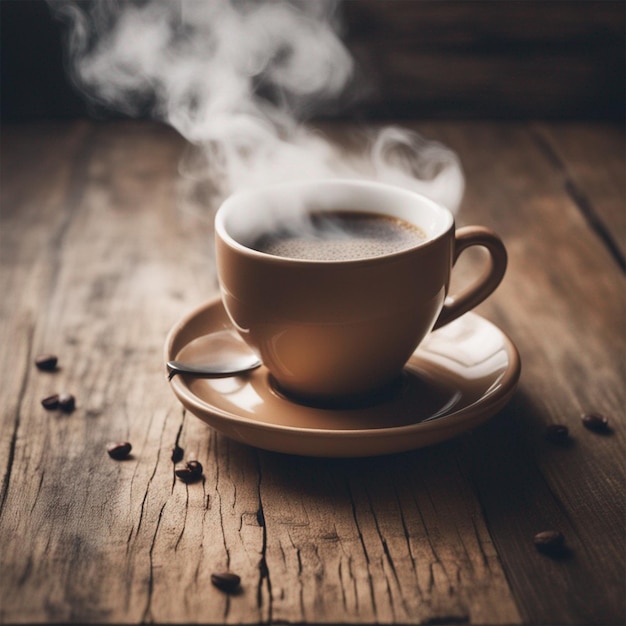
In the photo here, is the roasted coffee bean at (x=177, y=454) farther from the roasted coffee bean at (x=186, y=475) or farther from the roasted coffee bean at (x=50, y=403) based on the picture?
the roasted coffee bean at (x=50, y=403)

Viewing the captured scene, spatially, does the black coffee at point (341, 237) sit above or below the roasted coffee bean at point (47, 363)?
above

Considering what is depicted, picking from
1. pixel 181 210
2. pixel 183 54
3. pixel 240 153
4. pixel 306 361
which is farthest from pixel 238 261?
pixel 183 54

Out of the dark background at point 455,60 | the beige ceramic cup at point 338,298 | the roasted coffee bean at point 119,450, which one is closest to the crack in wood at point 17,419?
the roasted coffee bean at point 119,450

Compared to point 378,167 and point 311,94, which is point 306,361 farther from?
point 311,94

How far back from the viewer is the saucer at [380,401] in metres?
1.01

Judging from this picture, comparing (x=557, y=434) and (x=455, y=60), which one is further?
(x=455, y=60)

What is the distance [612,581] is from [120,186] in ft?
5.49

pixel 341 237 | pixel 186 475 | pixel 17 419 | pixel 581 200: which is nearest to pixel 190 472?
pixel 186 475

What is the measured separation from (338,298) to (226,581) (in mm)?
376

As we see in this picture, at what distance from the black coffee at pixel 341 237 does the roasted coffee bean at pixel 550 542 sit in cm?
46

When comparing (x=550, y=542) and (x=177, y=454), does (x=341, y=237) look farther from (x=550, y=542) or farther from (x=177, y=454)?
(x=550, y=542)

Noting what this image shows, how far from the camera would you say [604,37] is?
2.72 m

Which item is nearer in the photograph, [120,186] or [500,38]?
[120,186]

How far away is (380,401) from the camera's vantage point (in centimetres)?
117
